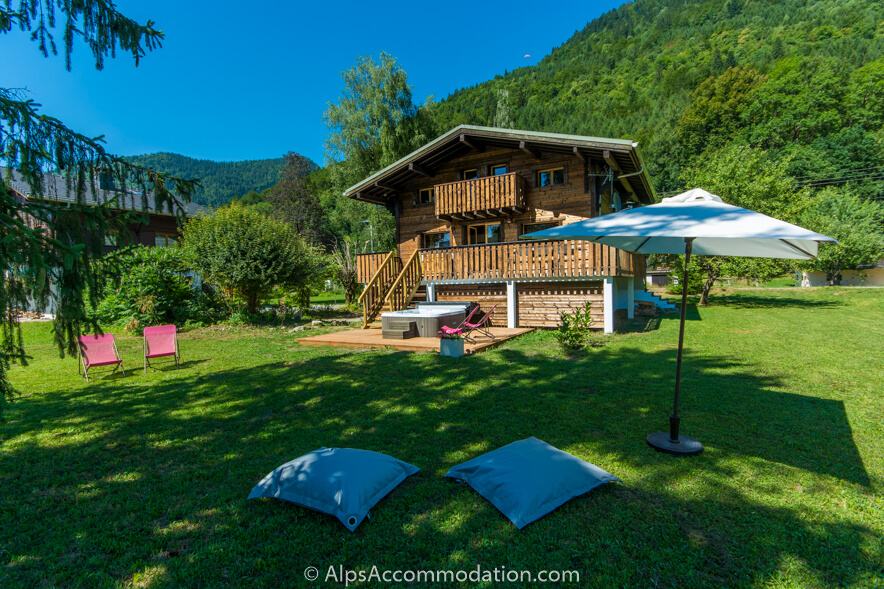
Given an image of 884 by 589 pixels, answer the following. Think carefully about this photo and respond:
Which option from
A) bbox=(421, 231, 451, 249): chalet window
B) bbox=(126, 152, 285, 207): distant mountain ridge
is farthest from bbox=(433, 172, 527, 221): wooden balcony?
bbox=(126, 152, 285, 207): distant mountain ridge

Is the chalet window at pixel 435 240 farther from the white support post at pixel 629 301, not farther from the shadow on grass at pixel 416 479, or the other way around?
the shadow on grass at pixel 416 479

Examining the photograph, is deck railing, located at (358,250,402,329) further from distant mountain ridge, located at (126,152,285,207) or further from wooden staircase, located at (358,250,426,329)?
distant mountain ridge, located at (126,152,285,207)

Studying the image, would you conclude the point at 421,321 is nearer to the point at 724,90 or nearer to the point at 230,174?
the point at 724,90

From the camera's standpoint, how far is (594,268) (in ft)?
37.5

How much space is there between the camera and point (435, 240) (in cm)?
1717

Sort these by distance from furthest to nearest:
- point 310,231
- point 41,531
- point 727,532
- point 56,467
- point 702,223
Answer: point 310,231, point 56,467, point 702,223, point 41,531, point 727,532

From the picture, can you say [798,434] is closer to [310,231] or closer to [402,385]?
[402,385]

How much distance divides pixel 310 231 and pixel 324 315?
119ft

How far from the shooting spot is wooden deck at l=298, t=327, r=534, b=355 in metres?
9.34

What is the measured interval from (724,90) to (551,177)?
175ft

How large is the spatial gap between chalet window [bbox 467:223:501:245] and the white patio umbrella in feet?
36.0

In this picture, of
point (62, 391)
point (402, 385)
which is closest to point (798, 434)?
point (402, 385)

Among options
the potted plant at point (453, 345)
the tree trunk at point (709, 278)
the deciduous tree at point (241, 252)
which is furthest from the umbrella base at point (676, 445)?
the tree trunk at point (709, 278)

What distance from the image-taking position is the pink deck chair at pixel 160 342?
8094 mm
